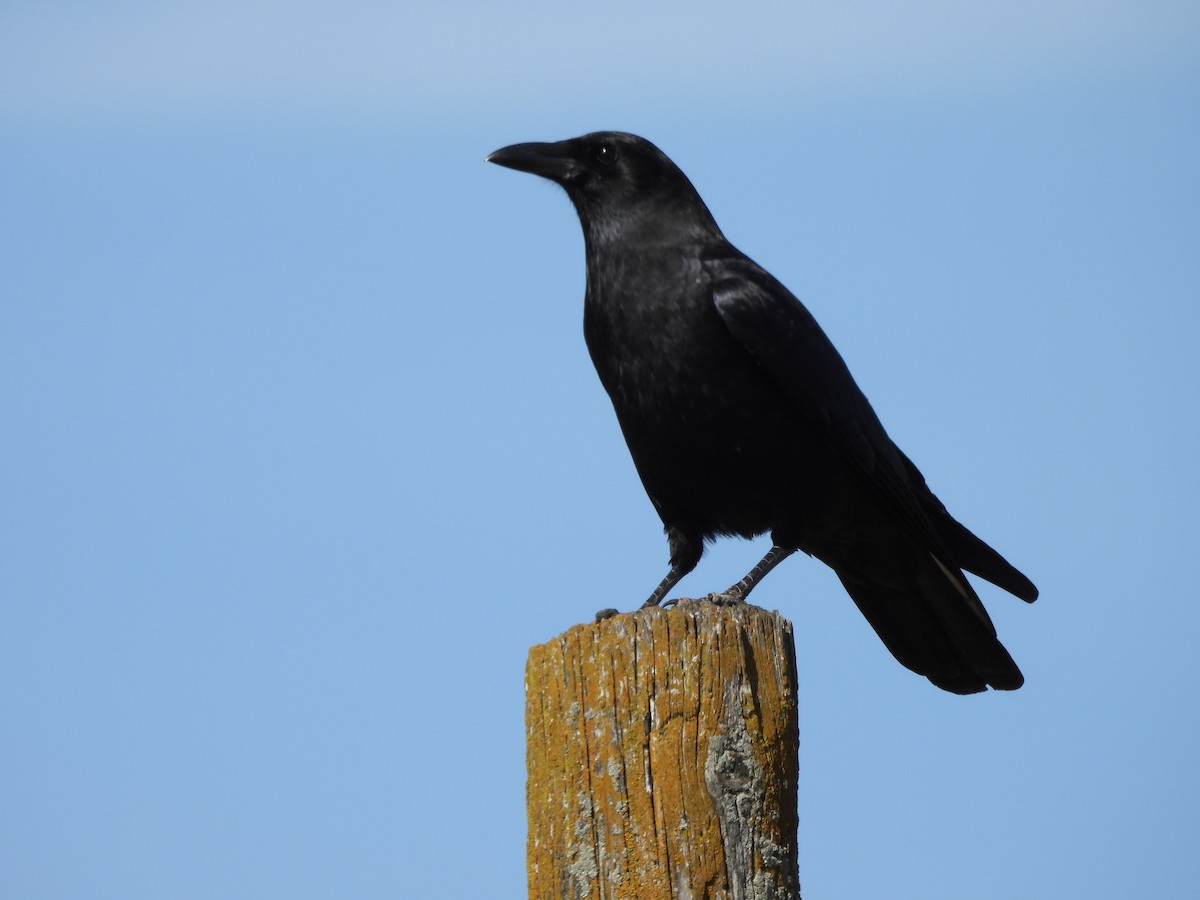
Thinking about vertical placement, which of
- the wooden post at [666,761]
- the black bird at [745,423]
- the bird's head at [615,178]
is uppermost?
the bird's head at [615,178]

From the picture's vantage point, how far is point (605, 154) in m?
5.33

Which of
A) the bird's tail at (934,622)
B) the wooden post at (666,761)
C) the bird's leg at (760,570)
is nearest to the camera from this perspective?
the wooden post at (666,761)

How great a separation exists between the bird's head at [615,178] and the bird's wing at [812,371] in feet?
1.15

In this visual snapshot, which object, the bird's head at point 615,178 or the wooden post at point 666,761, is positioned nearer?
the wooden post at point 666,761

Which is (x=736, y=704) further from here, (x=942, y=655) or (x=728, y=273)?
(x=942, y=655)

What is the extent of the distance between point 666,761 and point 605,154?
308cm

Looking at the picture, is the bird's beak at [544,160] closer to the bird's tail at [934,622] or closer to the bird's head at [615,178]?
the bird's head at [615,178]

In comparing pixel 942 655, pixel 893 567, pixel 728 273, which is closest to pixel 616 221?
pixel 728 273

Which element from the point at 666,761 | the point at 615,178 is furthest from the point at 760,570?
the point at 666,761

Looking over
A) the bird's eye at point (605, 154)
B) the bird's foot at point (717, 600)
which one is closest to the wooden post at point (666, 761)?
the bird's foot at point (717, 600)

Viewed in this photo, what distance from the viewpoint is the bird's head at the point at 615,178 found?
5.16 meters

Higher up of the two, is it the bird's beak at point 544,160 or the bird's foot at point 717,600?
the bird's beak at point 544,160

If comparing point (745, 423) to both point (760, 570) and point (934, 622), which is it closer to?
point (760, 570)

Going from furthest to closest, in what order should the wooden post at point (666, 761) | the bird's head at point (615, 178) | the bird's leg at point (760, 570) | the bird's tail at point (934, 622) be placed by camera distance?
the bird's tail at point (934, 622)
the bird's head at point (615, 178)
the bird's leg at point (760, 570)
the wooden post at point (666, 761)
